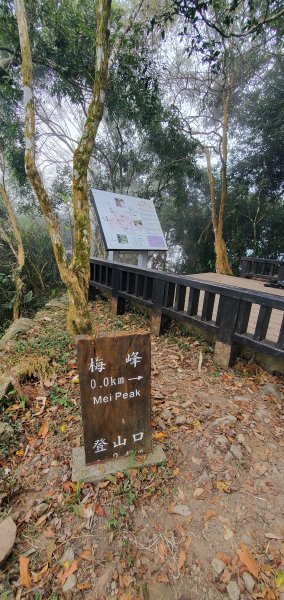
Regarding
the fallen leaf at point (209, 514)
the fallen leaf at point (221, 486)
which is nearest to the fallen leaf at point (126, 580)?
the fallen leaf at point (209, 514)

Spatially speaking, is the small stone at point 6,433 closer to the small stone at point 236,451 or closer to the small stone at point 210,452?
the small stone at point 210,452

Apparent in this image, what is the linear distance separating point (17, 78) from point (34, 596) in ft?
29.9

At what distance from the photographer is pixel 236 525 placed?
1546 mm

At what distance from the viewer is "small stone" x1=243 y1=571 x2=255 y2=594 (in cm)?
128

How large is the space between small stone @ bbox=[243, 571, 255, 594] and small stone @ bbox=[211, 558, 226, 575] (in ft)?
0.35

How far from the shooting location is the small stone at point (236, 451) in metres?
1.96

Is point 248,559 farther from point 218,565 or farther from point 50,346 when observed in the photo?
point 50,346

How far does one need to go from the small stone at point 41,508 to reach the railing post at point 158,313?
97.8 inches

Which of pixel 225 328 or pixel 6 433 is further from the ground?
pixel 225 328

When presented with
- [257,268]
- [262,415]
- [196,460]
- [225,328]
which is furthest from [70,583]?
[257,268]

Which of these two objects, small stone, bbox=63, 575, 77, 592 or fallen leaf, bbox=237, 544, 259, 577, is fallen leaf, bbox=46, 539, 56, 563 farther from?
fallen leaf, bbox=237, 544, 259, 577

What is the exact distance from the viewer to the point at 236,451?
199 centimetres

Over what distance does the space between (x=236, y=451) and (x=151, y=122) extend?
25.3 feet

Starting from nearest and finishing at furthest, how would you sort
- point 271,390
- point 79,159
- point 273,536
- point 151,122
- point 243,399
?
point 273,536
point 243,399
point 271,390
point 79,159
point 151,122
